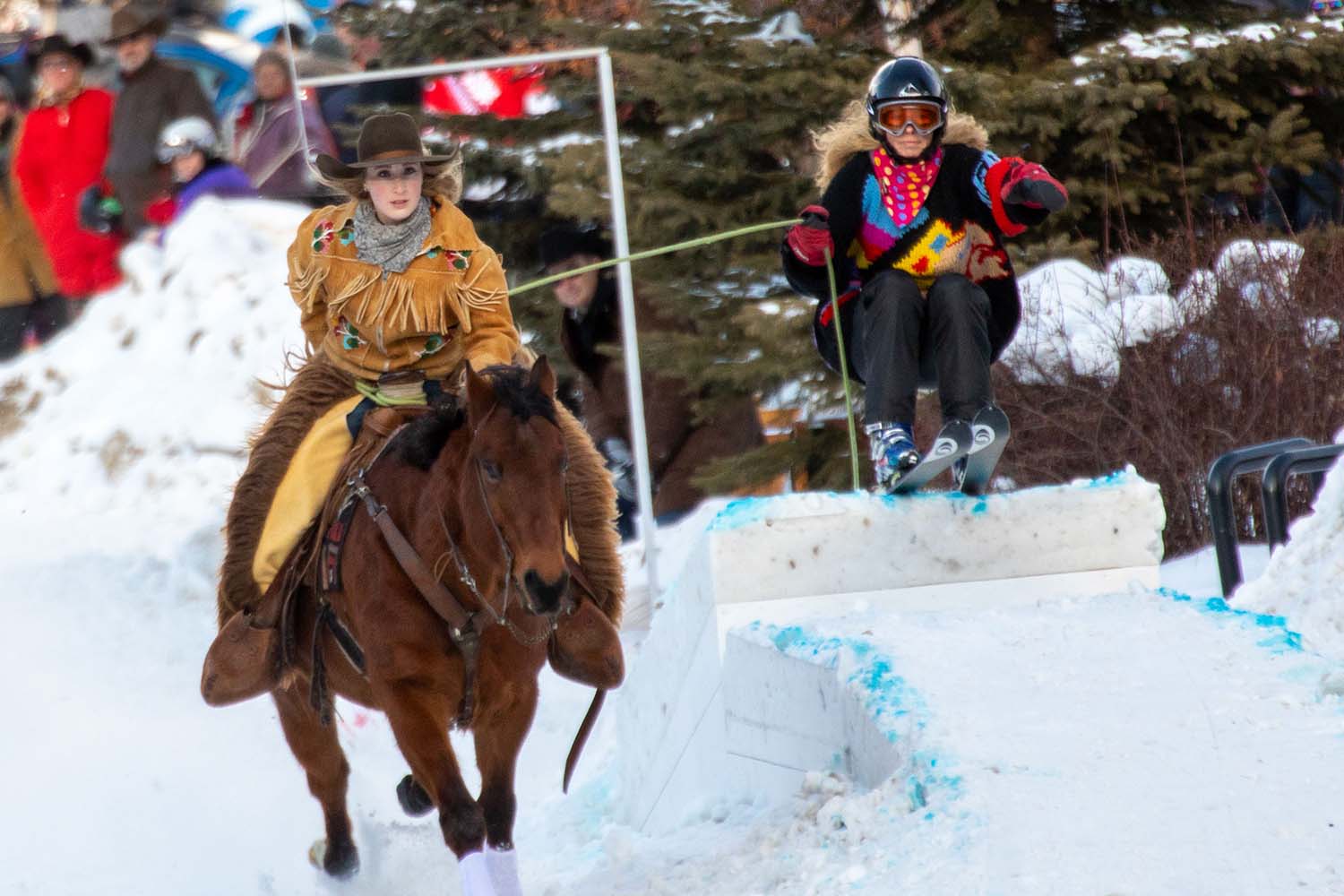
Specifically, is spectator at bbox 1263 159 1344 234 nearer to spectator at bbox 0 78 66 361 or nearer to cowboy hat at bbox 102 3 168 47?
cowboy hat at bbox 102 3 168 47

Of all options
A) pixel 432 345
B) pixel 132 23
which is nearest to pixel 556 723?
pixel 432 345

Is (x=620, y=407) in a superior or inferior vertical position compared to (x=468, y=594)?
inferior

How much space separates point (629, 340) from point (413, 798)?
10.7ft

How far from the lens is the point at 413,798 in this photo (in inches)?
255

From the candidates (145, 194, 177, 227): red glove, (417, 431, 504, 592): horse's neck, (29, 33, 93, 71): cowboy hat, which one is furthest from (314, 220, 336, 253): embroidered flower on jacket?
(29, 33, 93, 71): cowboy hat

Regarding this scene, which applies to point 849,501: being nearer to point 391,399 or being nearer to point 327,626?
point 391,399

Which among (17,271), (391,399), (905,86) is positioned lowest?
(17,271)

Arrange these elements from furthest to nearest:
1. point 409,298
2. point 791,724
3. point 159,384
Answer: point 159,384, point 409,298, point 791,724

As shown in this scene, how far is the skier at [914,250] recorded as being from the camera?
6.07 metres

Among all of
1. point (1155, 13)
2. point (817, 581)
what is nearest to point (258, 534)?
point (817, 581)

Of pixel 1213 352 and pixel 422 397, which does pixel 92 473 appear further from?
pixel 1213 352

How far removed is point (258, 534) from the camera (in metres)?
6.26

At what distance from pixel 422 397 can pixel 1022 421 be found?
366 centimetres

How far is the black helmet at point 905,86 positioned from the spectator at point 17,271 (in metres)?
6.87
